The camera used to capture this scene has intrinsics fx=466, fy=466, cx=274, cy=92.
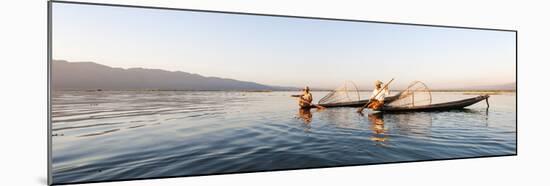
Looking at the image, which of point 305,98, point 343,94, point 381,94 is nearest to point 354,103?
point 343,94

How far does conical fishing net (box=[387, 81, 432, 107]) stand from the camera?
414cm

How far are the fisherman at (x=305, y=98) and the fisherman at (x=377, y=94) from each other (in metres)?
0.57

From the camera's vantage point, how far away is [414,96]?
13.7 ft

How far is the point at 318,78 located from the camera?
3.88 m

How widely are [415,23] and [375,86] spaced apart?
681 mm

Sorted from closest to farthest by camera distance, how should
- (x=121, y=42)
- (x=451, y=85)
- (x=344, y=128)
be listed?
(x=121, y=42), (x=344, y=128), (x=451, y=85)

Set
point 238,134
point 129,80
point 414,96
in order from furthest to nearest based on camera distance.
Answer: point 414,96 < point 238,134 < point 129,80

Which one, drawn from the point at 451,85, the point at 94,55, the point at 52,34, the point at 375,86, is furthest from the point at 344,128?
the point at 52,34

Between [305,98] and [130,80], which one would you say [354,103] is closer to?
[305,98]

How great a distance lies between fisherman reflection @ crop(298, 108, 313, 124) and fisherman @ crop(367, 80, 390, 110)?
0.57 metres

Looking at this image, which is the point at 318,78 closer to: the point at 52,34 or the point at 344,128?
the point at 344,128

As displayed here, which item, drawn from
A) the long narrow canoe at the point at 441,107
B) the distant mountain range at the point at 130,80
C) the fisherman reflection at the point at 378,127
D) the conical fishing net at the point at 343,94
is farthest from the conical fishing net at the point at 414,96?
the distant mountain range at the point at 130,80

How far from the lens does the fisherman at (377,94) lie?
405cm

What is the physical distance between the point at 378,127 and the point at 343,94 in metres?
0.42
